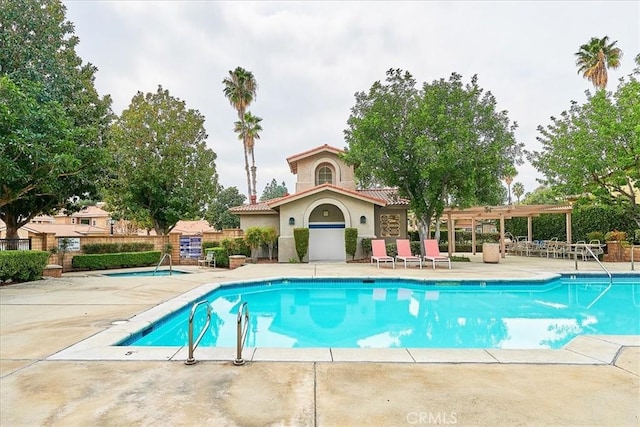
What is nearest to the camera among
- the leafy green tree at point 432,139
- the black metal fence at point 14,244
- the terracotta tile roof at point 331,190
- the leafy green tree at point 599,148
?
the black metal fence at point 14,244

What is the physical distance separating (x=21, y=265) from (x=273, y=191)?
76.5 metres

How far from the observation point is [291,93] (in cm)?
2572

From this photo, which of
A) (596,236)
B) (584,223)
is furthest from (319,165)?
(584,223)

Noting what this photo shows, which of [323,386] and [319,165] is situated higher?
[319,165]

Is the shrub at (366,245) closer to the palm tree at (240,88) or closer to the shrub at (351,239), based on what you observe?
the shrub at (351,239)

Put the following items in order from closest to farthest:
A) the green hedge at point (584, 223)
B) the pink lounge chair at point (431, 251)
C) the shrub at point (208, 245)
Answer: the pink lounge chair at point (431, 251)
the shrub at point (208, 245)
the green hedge at point (584, 223)

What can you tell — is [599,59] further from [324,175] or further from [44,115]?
[44,115]

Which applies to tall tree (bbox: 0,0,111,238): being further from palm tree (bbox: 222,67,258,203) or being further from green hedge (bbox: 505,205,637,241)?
green hedge (bbox: 505,205,637,241)

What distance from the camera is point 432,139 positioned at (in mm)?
17938

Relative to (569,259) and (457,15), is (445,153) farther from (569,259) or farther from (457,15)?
(569,259)

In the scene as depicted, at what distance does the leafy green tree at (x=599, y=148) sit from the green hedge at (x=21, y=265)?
80.2 feet

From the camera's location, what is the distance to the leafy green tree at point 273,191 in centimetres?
8522

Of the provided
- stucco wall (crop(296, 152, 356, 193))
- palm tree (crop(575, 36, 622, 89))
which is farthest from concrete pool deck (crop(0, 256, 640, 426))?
palm tree (crop(575, 36, 622, 89))

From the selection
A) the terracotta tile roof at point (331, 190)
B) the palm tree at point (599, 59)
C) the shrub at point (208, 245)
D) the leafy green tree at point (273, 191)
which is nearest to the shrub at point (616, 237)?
the terracotta tile roof at point (331, 190)
